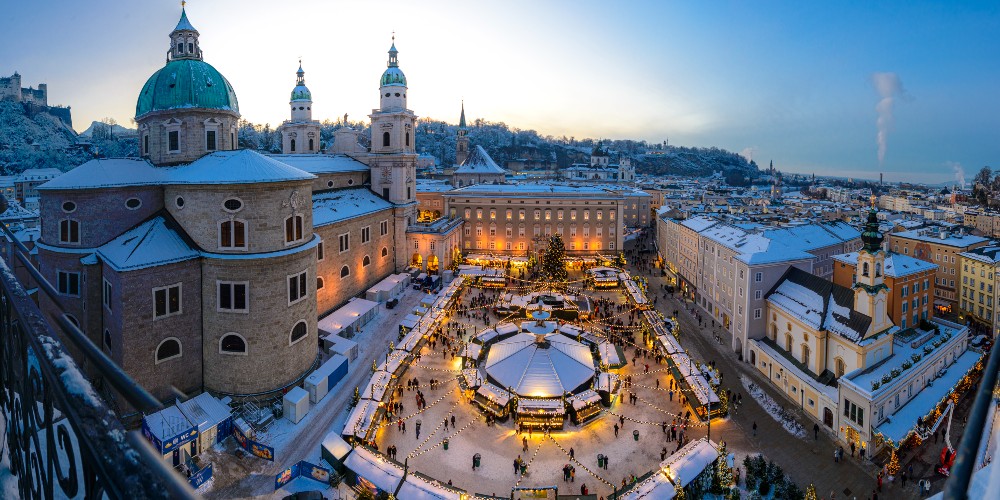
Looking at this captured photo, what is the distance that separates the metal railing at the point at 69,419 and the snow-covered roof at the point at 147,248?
20.4 m

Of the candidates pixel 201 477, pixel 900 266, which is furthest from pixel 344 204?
pixel 900 266

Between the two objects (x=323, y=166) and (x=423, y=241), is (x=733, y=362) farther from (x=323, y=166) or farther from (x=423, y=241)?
(x=323, y=166)

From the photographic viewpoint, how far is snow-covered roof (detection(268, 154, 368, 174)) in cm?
4233

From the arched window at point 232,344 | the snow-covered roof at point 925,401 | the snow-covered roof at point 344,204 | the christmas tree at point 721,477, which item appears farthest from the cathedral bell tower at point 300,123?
the snow-covered roof at point 925,401

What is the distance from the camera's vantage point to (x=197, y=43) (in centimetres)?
2953

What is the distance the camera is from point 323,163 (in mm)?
44094

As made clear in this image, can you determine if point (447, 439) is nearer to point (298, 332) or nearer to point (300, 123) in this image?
point (298, 332)

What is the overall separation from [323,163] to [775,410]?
A: 37210 millimetres

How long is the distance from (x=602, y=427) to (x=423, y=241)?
2895 cm

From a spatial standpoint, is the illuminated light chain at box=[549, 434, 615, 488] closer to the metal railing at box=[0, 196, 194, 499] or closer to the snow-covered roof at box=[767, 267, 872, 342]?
the snow-covered roof at box=[767, 267, 872, 342]

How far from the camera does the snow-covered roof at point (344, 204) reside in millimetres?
37000

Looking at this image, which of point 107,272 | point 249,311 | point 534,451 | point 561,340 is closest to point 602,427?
point 534,451

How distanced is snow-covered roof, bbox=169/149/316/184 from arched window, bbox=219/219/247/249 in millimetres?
1902

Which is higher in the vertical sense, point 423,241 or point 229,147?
point 229,147
